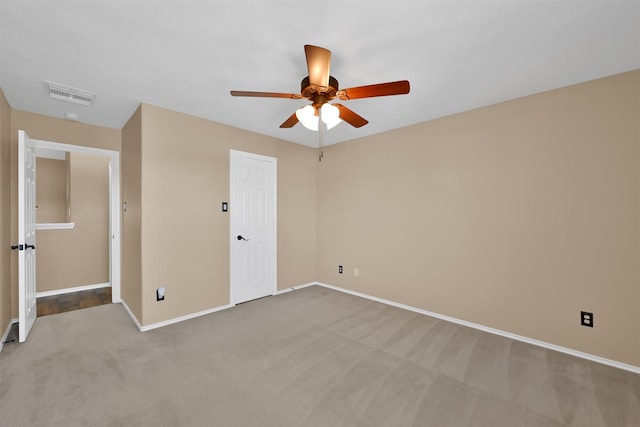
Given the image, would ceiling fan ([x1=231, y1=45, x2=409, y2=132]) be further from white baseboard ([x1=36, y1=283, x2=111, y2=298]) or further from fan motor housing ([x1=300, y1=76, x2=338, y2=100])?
white baseboard ([x1=36, y1=283, x2=111, y2=298])

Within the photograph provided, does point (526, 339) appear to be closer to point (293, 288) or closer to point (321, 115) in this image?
point (321, 115)

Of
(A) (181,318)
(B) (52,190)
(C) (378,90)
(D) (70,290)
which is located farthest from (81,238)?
(C) (378,90)

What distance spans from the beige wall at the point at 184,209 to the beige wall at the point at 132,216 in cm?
11

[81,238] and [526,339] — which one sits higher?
[81,238]

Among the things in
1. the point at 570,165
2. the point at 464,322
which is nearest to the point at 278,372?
the point at 464,322

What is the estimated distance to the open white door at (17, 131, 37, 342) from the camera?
257 cm

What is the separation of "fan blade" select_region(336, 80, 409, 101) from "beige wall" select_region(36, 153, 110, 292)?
15.8 feet

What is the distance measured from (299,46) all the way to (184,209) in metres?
2.29

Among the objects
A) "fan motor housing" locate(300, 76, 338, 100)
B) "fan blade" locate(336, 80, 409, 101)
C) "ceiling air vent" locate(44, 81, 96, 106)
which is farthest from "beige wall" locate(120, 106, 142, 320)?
"fan blade" locate(336, 80, 409, 101)

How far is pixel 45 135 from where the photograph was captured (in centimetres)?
327

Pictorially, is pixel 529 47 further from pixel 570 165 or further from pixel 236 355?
pixel 236 355

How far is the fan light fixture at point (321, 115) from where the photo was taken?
74.9 inches

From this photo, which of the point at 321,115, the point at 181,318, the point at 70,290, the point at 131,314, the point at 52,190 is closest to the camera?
the point at 321,115

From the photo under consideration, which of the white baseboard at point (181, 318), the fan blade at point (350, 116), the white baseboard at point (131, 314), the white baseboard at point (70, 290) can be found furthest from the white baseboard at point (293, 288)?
the white baseboard at point (70, 290)
